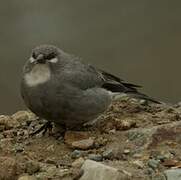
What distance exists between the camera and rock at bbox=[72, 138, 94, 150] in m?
8.57

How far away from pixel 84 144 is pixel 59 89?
0.64 m

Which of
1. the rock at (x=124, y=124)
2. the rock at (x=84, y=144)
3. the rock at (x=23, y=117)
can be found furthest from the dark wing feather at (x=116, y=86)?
the rock at (x=84, y=144)

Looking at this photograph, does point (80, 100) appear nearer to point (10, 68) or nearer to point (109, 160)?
point (109, 160)

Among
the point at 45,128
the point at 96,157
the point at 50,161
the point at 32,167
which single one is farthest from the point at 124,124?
the point at 32,167

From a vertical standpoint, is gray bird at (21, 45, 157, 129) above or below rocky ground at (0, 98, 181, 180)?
above

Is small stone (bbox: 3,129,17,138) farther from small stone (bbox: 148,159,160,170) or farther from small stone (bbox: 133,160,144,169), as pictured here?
small stone (bbox: 148,159,160,170)

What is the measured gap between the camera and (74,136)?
900 cm

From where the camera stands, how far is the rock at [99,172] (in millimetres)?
7492

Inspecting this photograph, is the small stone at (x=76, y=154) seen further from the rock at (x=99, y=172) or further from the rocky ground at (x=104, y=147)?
the rock at (x=99, y=172)

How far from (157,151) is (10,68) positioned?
970 centimetres

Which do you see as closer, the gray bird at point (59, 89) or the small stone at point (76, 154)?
the small stone at point (76, 154)

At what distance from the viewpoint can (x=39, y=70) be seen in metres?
8.98

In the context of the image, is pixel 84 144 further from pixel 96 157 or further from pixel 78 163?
pixel 78 163

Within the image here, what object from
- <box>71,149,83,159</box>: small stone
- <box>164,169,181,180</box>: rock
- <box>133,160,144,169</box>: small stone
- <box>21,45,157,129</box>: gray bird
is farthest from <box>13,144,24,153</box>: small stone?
<box>164,169,181,180</box>: rock
